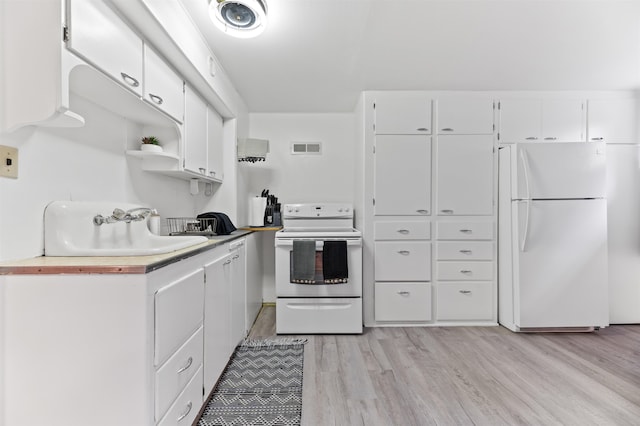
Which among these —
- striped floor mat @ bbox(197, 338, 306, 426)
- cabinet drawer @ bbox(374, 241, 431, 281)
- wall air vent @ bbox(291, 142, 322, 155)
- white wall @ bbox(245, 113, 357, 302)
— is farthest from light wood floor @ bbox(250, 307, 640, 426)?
wall air vent @ bbox(291, 142, 322, 155)

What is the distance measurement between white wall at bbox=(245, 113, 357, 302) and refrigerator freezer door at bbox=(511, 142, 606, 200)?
5.62 feet

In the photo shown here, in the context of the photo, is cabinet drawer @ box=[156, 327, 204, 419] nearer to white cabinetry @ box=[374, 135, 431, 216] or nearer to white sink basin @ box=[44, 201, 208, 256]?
white sink basin @ box=[44, 201, 208, 256]

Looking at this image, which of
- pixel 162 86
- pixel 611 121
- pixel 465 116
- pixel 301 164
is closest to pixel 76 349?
pixel 162 86

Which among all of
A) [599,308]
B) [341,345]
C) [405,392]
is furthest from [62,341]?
[599,308]

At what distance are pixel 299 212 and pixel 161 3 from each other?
200 cm

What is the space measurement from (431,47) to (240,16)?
53.0 inches

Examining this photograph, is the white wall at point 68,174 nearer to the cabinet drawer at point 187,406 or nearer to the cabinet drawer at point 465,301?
the cabinet drawer at point 187,406

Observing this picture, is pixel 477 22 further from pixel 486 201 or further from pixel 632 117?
pixel 632 117

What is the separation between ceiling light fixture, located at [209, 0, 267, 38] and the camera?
60.3 inches

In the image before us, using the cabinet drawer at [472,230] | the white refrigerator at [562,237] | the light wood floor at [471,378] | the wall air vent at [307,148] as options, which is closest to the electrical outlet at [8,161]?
the light wood floor at [471,378]

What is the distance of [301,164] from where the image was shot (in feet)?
11.3

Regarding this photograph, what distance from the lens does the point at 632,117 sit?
2852 millimetres

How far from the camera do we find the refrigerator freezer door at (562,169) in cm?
253

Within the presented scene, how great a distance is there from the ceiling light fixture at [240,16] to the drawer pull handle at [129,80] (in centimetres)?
57
